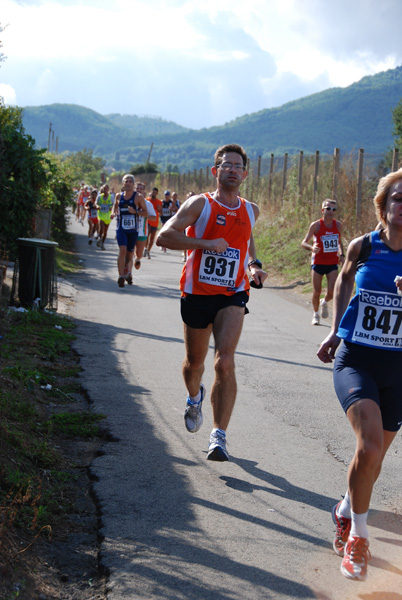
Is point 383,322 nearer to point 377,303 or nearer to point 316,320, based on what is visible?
point 377,303

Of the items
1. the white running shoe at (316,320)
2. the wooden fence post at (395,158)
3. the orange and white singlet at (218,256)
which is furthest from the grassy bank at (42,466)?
the wooden fence post at (395,158)

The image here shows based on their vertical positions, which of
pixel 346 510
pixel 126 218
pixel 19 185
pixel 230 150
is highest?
pixel 230 150

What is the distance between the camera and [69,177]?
92.0ft

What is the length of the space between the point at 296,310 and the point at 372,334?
11142 millimetres

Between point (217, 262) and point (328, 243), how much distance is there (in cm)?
731

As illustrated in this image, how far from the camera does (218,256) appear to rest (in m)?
5.75

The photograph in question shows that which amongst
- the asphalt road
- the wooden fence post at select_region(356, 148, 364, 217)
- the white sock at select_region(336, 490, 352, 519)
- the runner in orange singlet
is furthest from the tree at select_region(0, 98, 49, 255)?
the white sock at select_region(336, 490, 352, 519)

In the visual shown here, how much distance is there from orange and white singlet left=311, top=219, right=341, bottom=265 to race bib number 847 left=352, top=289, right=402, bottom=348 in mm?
8844

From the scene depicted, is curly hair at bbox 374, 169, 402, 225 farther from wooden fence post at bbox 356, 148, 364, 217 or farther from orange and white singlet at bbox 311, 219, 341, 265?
A: wooden fence post at bbox 356, 148, 364, 217

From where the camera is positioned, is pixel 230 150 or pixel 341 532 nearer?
pixel 341 532

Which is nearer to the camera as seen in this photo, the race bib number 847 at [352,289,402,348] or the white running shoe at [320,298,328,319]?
the race bib number 847 at [352,289,402,348]

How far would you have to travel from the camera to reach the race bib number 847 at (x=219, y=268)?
5.73 metres

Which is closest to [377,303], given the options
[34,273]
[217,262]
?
[217,262]

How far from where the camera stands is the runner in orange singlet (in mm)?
5625
